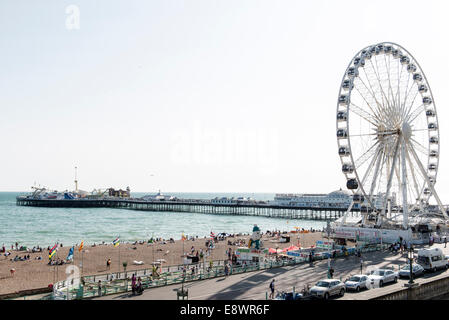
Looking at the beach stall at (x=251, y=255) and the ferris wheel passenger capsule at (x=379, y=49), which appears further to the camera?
the ferris wheel passenger capsule at (x=379, y=49)

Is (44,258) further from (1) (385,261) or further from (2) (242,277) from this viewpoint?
(1) (385,261)

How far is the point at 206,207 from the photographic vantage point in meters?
146

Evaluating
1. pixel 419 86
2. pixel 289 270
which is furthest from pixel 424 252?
pixel 419 86

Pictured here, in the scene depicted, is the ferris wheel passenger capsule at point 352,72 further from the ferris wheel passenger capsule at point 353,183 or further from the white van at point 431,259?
the white van at point 431,259

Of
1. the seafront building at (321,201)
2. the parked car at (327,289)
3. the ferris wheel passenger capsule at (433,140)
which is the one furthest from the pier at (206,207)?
the parked car at (327,289)

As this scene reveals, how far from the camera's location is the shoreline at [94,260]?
32.7m

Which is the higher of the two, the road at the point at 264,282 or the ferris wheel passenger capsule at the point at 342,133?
the ferris wheel passenger capsule at the point at 342,133

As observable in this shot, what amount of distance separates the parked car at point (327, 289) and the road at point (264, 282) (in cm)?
42

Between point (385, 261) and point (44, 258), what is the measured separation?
114 ft

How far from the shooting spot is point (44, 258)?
1764 inches

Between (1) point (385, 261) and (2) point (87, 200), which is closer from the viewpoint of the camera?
(1) point (385, 261)

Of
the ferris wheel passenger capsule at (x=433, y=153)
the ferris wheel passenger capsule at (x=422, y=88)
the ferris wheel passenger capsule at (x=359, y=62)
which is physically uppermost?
the ferris wheel passenger capsule at (x=359, y=62)

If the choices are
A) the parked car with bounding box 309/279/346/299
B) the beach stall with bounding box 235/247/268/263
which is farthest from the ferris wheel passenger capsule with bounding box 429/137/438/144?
the parked car with bounding box 309/279/346/299
